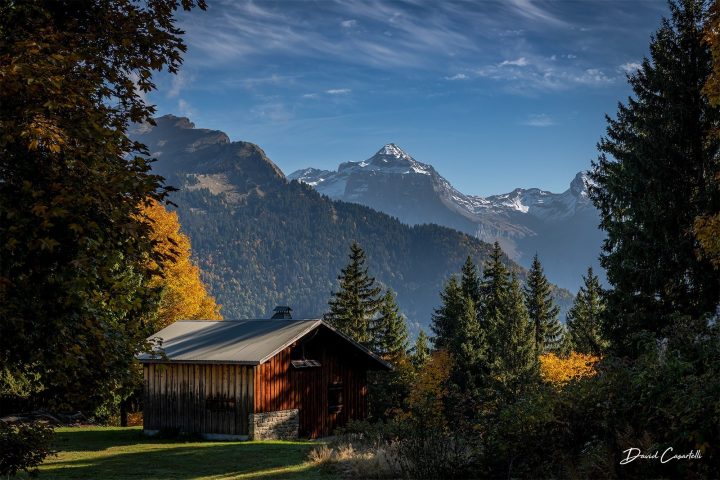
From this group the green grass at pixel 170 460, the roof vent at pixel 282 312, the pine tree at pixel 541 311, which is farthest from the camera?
the pine tree at pixel 541 311

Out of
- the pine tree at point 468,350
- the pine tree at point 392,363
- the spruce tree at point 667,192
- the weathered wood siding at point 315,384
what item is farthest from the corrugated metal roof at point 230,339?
the pine tree at point 468,350

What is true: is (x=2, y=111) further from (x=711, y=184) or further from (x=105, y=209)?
(x=711, y=184)

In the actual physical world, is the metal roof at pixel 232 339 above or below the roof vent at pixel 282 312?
below

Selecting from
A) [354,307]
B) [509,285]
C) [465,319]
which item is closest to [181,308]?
[354,307]

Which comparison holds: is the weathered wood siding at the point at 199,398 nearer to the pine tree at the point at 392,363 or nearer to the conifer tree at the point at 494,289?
the pine tree at the point at 392,363

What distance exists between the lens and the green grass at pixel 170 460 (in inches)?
734

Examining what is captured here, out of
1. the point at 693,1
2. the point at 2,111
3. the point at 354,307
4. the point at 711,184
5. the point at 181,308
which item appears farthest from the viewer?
the point at 354,307

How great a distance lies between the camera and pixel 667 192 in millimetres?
24875

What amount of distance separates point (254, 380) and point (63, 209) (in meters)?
22.9

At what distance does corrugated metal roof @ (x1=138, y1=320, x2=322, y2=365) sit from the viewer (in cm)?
3031

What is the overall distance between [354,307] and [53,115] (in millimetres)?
51090

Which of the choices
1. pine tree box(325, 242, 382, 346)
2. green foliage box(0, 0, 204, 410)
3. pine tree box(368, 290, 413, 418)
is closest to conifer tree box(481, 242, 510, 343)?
pine tree box(368, 290, 413, 418)

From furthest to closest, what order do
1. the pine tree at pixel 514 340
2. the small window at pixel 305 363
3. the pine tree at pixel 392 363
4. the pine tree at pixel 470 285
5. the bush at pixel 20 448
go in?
1. the pine tree at pixel 470 285
2. the pine tree at pixel 514 340
3. the pine tree at pixel 392 363
4. the small window at pixel 305 363
5. the bush at pixel 20 448

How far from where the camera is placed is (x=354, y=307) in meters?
59.7
